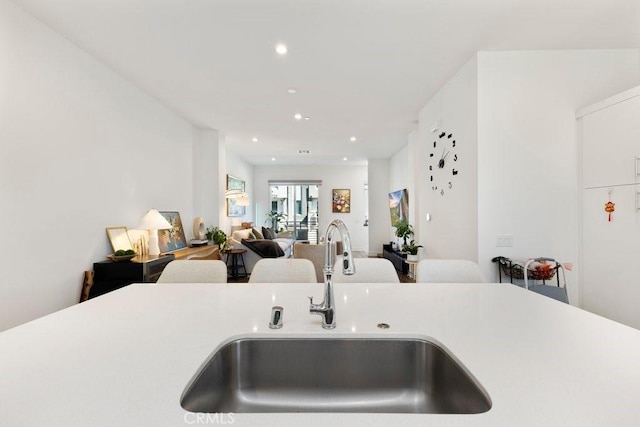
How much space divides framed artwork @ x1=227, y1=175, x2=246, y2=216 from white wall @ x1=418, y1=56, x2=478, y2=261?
4366mm

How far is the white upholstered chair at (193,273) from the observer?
1793 millimetres

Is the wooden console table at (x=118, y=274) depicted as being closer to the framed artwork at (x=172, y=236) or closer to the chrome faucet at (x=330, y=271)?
the framed artwork at (x=172, y=236)

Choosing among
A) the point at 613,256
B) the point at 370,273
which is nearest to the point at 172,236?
the point at 370,273

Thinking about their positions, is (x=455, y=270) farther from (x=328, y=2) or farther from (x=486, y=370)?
(x=328, y=2)

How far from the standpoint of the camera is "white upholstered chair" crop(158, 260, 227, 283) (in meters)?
1.79

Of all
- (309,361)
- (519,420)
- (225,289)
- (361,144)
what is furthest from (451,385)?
(361,144)

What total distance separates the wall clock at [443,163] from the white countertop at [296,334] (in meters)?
2.08

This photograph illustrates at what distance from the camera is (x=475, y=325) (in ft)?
3.24

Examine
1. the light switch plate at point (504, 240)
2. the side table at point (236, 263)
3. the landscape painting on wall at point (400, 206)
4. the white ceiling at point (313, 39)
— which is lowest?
the side table at point (236, 263)

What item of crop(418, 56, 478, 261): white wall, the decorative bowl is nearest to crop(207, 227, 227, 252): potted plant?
the decorative bowl

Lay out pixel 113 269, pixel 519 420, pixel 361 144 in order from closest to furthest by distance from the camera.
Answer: pixel 519 420
pixel 113 269
pixel 361 144

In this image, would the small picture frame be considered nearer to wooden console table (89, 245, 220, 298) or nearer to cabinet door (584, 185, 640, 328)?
wooden console table (89, 245, 220, 298)

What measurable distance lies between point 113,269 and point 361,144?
5.03m

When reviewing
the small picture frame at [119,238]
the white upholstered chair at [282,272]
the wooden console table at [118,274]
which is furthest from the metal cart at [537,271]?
the small picture frame at [119,238]
